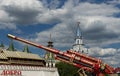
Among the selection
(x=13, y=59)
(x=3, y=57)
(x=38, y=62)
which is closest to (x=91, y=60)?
(x=3, y=57)

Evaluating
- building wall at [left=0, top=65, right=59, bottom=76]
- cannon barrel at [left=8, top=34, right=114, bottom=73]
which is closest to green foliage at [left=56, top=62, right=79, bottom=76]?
building wall at [left=0, top=65, right=59, bottom=76]

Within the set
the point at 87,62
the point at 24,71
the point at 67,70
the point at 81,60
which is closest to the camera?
the point at 24,71

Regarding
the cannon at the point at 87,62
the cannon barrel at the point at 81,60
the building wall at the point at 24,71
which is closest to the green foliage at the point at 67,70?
the building wall at the point at 24,71

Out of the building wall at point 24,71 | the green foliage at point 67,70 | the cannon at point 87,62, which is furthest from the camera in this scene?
the green foliage at point 67,70

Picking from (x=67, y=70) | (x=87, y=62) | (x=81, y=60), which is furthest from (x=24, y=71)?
(x=67, y=70)

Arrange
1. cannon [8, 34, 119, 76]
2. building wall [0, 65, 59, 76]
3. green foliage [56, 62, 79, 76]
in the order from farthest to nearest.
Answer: green foliage [56, 62, 79, 76] → cannon [8, 34, 119, 76] → building wall [0, 65, 59, 76]

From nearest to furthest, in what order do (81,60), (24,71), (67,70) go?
(24,71) < (81,60) < (67,70)

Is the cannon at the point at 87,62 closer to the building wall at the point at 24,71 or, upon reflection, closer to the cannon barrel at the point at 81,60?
the cannon barrel at the point at 81,60

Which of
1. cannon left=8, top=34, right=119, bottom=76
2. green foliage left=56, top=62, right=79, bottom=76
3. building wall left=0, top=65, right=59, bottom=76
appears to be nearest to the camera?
building wall left=0, top=65, right=59, bottom=76

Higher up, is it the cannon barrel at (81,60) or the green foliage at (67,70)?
the cannon barrel at (81,60)

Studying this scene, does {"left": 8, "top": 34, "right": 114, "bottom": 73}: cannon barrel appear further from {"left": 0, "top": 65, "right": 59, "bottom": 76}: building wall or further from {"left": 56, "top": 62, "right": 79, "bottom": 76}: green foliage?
{"left": 56, "top": 62, "right": 79, "bottom": 76}: green foliage

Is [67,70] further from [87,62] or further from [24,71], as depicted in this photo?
[24,71]

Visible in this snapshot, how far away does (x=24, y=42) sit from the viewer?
67625 millimetres

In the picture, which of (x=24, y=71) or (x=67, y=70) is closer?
(x=24, y=71)
